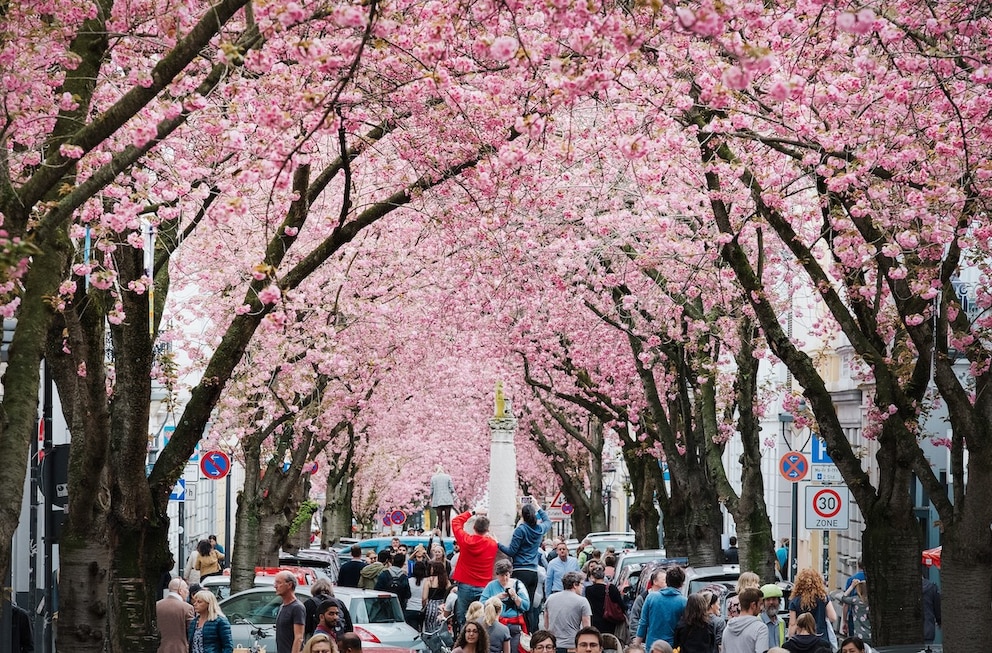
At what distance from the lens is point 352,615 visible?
771 inches

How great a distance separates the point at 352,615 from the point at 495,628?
209 inches

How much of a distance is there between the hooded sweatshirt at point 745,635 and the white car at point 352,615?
6161mm

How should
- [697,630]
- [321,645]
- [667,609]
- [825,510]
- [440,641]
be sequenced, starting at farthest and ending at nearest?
[825,510] < [440,641] < [667,609] < [697,630] < [321,645]

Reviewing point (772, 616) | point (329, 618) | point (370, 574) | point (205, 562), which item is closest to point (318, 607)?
point (329, 618)

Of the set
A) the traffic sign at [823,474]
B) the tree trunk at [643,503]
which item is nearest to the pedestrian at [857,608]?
the traffic sign at [823,474]

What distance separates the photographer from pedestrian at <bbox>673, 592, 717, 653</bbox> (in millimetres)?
14945

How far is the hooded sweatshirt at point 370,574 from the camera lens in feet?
88.4

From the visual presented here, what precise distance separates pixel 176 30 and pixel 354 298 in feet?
51.3

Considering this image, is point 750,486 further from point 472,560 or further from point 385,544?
point 385,544

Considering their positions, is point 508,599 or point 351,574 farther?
point 351,574

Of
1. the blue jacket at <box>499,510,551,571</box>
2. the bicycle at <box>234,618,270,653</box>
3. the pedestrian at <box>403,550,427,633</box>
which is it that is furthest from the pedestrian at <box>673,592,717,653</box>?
the pedestrian at <box>403,550,427,633</box>

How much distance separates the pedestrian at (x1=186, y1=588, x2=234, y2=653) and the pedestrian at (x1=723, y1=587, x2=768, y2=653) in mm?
4676

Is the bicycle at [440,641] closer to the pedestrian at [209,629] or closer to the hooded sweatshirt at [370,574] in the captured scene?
the pedestrian at [209,629]

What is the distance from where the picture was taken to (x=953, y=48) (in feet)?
40.2
